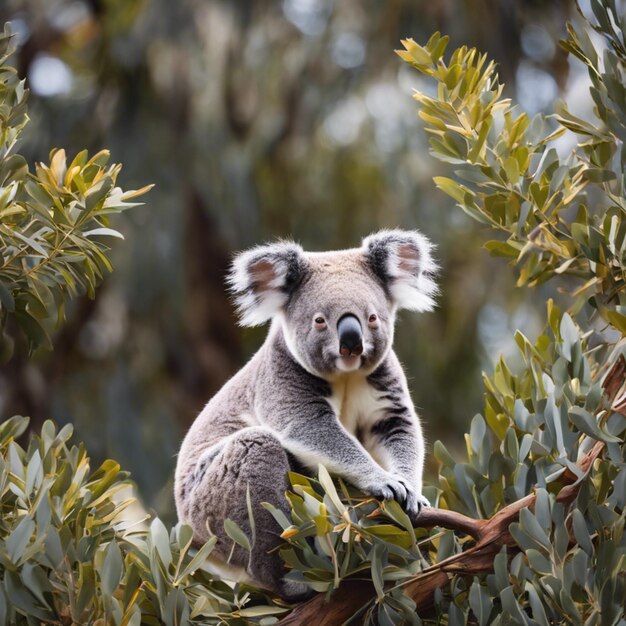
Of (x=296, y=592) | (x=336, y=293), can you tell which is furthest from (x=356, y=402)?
(x=296, y=592)

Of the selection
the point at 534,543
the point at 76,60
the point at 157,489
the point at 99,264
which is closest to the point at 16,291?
the point at 99,264

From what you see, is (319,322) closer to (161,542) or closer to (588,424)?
(161,542)

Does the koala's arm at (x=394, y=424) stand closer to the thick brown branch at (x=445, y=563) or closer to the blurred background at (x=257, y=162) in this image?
the thick brown branch at (x=445, y=563)

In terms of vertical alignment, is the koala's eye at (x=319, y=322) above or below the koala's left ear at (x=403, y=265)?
below

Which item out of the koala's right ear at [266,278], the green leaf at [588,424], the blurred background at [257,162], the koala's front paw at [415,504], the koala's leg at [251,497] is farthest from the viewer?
the blurred background at [257,162]

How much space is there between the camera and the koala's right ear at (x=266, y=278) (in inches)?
115

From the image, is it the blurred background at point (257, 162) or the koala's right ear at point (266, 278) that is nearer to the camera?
the koala's right ear at point (266, 278)

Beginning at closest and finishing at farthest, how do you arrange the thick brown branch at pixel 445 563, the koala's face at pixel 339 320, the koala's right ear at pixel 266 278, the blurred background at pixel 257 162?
the thick brown branch at pixel 445 563, the koala's face at pixel 339 320, the koala's right ear at pixel 266 278, the blurred background at pixel 257 162

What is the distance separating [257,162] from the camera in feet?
24.3

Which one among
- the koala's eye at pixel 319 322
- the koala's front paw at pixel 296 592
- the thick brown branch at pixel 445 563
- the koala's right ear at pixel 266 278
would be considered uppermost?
the koala's right ear at pixel 266 278

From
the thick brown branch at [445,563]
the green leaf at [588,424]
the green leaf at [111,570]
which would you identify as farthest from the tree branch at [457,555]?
the green leaf at [111,570]

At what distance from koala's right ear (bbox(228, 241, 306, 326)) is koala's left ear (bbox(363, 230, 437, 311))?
0.22 meters

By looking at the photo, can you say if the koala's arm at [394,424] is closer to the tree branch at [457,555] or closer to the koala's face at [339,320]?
the koala's face at [339,320]

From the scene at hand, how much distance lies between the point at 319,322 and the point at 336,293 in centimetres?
9
